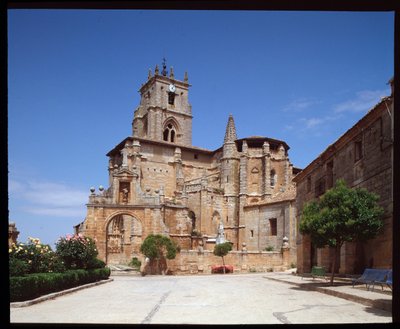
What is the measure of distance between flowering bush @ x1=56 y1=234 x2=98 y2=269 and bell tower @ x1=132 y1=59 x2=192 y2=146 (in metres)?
39.2

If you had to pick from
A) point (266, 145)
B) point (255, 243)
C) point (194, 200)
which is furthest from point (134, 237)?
point (266, 145)

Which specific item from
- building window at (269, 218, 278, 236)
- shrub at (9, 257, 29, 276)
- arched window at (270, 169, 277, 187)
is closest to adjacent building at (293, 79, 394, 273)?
shrub at (9, 257, 29, 276)

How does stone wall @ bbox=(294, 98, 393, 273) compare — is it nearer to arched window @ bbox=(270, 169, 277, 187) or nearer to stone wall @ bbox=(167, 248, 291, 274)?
stone wall @ bbox=(167, 248, 291, 274)

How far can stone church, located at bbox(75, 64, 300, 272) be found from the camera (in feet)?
115

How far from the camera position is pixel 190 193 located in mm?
46625

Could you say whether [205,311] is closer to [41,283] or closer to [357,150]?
[41,283]

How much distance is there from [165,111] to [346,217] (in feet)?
154

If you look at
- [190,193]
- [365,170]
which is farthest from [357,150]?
[190,193]

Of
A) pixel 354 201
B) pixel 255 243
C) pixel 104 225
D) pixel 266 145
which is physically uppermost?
pixel 266 145

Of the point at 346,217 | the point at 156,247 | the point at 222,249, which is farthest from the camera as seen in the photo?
the point at 222,249

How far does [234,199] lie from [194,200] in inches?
193

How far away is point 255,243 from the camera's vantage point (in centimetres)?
4444

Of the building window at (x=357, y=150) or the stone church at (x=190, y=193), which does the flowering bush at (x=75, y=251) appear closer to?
the building window at (x=357, y=150)

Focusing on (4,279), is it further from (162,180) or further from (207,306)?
(162,180)
